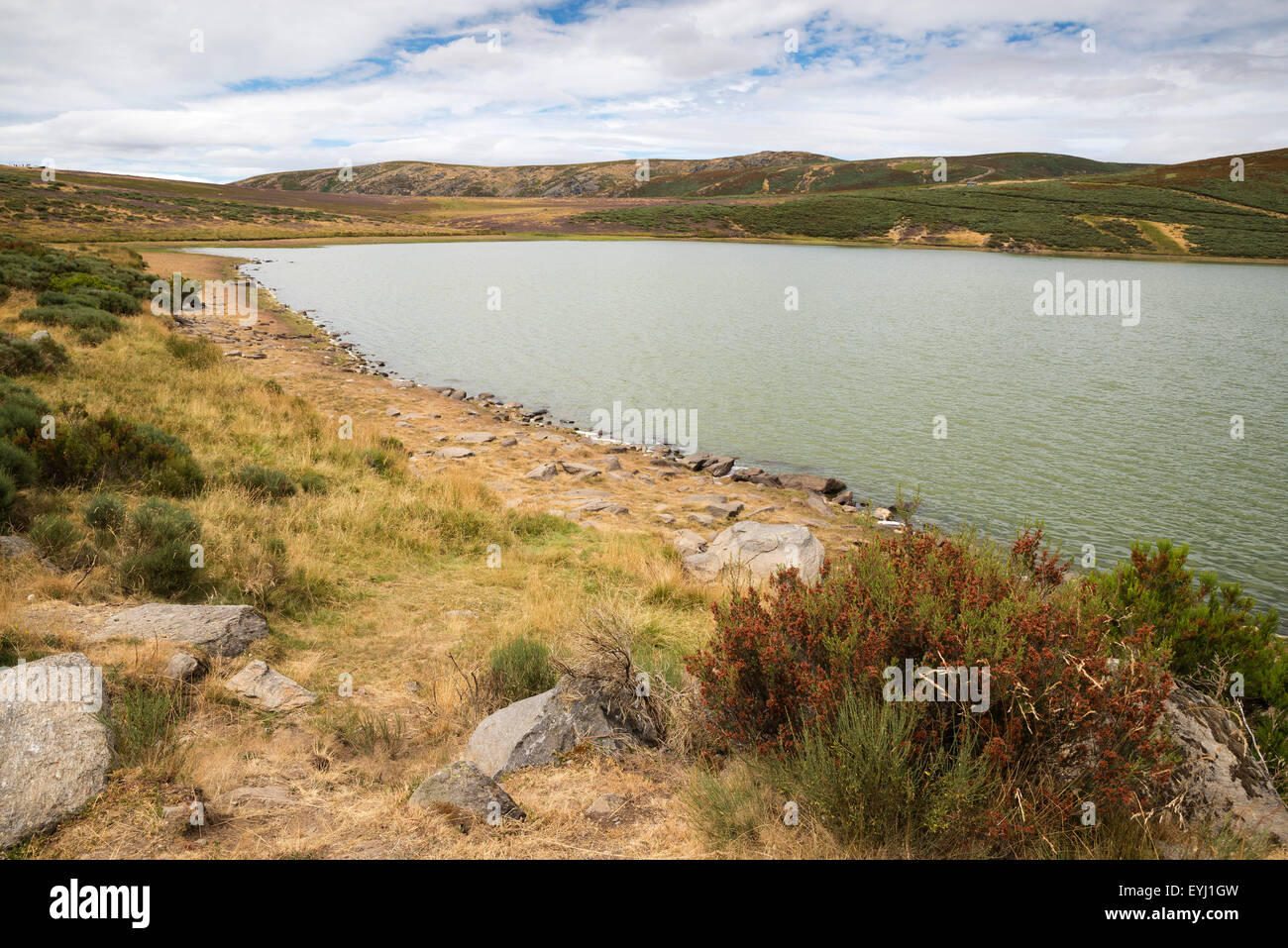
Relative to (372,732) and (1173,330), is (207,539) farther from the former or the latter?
(1173,330)

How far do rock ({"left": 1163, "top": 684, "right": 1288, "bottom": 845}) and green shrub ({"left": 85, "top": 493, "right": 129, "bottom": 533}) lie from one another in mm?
9504

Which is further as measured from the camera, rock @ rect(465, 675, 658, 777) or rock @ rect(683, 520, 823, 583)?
rock @ rect(683, 520, 823, 583)

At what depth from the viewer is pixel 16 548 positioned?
725cm

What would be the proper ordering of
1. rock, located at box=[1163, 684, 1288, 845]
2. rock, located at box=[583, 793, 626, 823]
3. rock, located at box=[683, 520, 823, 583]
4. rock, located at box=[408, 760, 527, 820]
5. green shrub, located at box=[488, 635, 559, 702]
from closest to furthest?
rock, located at box=[1163, 684, 1288, 845] < rock, located at box=[408, 760, 527, 820] < rock, located at box=[583, 793, 626, 823] < green shrub, located at box=[488, 635, 559, 702] < rock, located at box=[683, 520, 823, 583]

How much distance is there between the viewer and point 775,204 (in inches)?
4867

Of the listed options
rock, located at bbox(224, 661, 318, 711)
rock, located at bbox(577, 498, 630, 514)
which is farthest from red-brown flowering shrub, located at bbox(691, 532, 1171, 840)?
rock, located at bbox(577, 498, 630, 514)

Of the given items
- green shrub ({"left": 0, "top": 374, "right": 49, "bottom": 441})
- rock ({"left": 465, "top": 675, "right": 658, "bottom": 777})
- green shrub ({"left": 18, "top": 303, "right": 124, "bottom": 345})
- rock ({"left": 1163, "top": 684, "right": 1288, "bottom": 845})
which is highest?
green shrub ({"left": 18, "top": 303, "right": 124, "bottom": 345})

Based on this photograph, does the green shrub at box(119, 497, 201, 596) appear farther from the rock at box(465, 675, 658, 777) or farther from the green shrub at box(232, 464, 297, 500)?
the rock at box(465, 675, 658, 777)

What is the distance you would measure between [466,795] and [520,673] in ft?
6.02

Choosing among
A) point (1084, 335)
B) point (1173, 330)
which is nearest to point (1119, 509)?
point (1084, 335)

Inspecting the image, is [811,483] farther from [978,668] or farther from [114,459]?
[114,459]

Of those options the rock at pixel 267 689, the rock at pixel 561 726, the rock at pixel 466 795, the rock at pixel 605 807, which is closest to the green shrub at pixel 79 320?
the rock at pixel 267 689

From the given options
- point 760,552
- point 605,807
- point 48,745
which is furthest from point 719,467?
point 48,745

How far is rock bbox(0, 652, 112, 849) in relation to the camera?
4.02 metres
